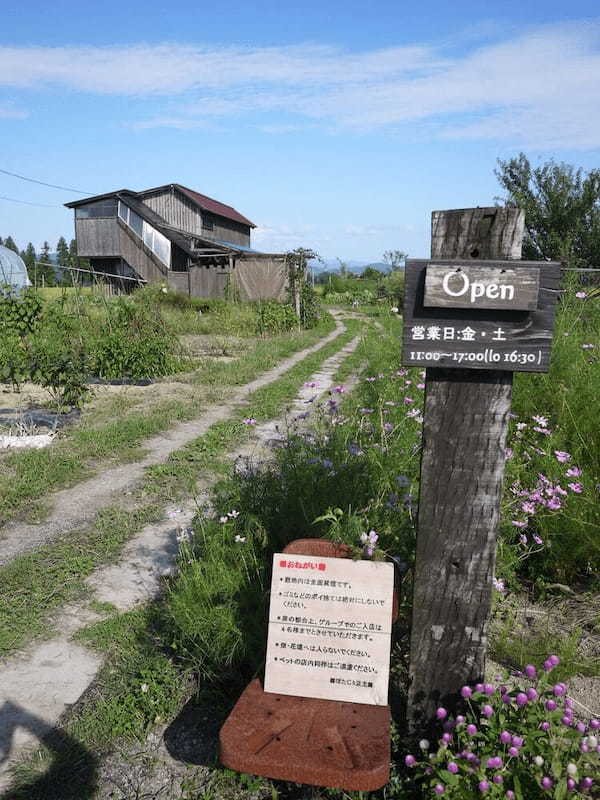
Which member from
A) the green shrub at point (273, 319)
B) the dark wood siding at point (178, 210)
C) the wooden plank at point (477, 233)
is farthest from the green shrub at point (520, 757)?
the dark wood siding at point (178, 210)

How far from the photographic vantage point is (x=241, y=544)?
2.89 meters

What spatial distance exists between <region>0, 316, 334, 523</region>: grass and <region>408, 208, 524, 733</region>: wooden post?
3206 millimetres

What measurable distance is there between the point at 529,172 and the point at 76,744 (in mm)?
30558

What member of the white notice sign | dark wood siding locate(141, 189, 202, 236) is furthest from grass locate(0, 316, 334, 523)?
dark wood siding locate(141, 189, 202, 236)

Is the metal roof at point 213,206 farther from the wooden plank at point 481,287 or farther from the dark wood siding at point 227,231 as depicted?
the wooden plank at point 481,287

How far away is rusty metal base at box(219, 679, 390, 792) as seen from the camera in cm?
180

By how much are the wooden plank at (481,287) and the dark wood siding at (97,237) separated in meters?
29.7

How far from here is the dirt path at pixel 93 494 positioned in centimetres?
400

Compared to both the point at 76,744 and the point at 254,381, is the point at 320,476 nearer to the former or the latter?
the point at 76,744

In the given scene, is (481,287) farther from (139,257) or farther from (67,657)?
(139,257)

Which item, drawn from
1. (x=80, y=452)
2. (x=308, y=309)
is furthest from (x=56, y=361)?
(x=308, y=309)

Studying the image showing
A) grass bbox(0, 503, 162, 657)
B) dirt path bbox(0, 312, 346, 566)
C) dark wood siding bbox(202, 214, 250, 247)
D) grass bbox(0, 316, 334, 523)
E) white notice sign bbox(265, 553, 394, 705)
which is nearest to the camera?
white notice sign bbox(265, 553, 394, 705)

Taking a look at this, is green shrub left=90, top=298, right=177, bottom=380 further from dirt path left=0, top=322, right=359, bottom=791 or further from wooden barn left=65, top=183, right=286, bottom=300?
wooden barn left=65, top=183, right=286, bottom=300

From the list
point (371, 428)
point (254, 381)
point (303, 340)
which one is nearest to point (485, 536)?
point (371, 428)
